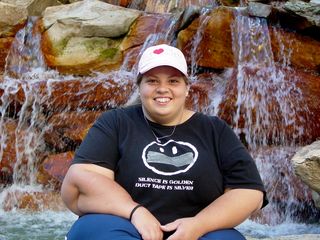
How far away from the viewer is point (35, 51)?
8297 millimetres

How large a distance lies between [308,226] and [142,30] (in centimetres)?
382

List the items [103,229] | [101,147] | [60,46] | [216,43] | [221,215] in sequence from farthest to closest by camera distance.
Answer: [60,46] < [216,43] < [101,147] < [221,215] < [103,229]

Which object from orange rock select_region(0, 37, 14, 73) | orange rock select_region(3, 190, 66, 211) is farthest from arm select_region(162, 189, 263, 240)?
orange rock select_region(0, 37, 14, 73)

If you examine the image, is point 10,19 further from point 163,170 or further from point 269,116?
point 163,170

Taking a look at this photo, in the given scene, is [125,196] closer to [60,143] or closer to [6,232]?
[6,232]

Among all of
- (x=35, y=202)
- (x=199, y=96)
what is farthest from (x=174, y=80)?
(x=199, y=96)

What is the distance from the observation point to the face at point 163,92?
8.45 feet

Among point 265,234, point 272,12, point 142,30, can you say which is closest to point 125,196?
point 265,234

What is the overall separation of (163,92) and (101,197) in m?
0.54

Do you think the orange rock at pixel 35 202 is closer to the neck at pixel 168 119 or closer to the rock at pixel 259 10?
the rock at pixel 259 10

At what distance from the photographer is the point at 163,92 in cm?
257

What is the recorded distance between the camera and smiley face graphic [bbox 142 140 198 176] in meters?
2.49

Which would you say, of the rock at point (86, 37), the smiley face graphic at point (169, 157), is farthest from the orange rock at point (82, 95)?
the smiley face graphic at point (169, 157)

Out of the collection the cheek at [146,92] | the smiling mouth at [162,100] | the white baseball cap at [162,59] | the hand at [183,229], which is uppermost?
the white baseball cap at [162,59]
